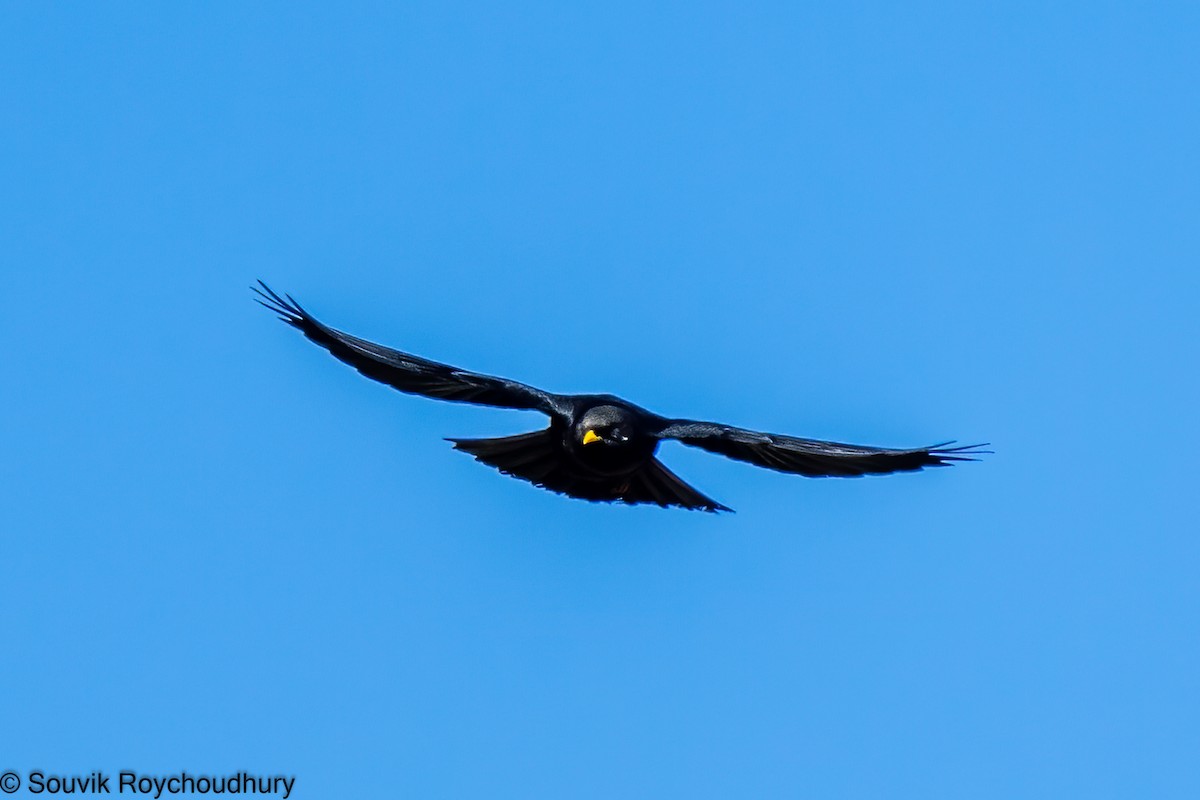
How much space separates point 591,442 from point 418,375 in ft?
5.37

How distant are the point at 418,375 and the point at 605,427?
5.62 feet

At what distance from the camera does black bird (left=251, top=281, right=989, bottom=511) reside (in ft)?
44.4

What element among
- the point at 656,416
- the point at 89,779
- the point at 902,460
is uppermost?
the point at 656,416

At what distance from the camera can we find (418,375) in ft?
45.3

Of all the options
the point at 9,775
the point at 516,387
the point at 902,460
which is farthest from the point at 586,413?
the point at 9,775

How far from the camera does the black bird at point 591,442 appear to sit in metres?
13.5

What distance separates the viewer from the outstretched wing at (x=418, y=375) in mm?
13672

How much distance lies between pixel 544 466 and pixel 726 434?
1743mm

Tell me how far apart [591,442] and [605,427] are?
0.18 meters

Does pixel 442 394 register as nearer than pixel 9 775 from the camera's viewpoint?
No

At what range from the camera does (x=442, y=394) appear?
13.9 m

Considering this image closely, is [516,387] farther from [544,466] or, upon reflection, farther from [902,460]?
[902,460]

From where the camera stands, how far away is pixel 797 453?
1355 centimetres

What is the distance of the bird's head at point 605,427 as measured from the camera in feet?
44.9
